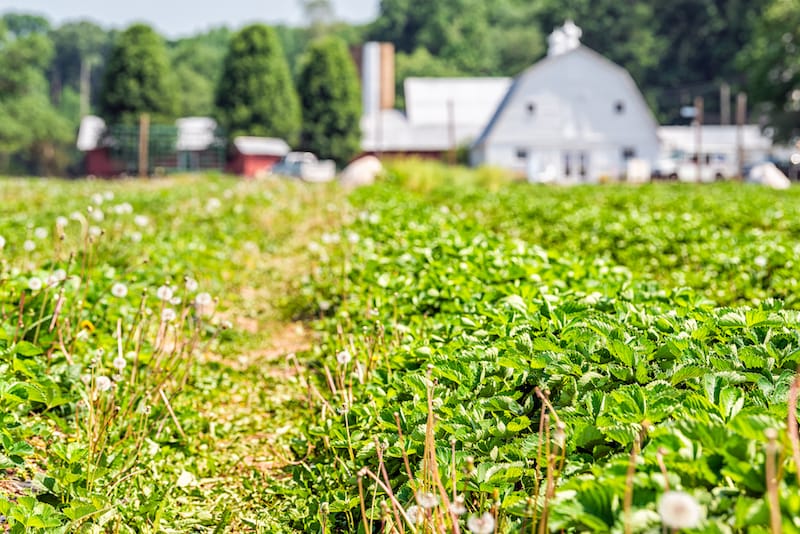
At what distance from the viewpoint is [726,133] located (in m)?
61.6

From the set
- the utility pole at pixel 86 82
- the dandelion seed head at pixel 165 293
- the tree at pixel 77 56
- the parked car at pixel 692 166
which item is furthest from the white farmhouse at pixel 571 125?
the tree at pixel 77 56

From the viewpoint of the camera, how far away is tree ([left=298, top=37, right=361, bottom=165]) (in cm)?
5288

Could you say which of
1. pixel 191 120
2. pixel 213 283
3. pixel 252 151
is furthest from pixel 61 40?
pixel 213 283

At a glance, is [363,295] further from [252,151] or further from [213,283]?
[252,151]

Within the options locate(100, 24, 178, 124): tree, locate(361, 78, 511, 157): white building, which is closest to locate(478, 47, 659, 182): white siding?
locate(361, 78, 511, 157): white building

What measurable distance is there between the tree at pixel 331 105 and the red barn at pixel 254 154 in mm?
3076

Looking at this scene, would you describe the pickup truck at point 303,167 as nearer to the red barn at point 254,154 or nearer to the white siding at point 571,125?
the red barn at point 254,154

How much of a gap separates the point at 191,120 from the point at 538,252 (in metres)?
73.1

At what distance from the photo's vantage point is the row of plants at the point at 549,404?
181cm

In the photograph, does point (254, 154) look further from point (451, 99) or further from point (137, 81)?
point (451, 99)

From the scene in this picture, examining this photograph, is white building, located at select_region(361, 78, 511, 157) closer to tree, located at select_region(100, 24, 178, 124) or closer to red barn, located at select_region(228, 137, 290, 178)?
red barn, located at select_region(228, 137, 290, 178)

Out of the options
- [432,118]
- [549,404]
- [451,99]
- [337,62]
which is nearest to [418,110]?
[432,118]

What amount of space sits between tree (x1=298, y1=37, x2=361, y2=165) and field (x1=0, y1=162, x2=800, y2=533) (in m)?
45.9

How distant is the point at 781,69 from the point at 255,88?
2872 centimetres
